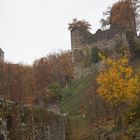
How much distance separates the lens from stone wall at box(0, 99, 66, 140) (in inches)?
433

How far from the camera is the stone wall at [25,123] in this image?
36.1ft

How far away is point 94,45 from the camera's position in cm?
5953

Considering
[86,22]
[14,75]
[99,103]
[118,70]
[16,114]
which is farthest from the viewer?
[86,22]

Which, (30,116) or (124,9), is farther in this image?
(124,9)

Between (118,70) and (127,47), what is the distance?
853 inches

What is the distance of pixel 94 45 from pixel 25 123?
46932 millimetres

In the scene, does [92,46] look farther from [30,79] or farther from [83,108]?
A: [83,108]

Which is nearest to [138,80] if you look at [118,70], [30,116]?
[118,70]

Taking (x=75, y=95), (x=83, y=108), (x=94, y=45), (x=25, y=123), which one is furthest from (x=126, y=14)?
(x=25, y=123)

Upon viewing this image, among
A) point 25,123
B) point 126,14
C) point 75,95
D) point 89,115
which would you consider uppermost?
point 126,14

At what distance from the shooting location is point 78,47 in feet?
203

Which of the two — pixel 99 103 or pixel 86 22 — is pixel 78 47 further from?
pixel 99 103

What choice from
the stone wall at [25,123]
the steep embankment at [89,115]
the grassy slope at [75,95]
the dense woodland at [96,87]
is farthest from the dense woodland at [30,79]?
the stone wall at [25,123]

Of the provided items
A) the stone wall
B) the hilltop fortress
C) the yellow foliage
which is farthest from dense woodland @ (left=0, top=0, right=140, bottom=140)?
the stone wall
